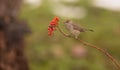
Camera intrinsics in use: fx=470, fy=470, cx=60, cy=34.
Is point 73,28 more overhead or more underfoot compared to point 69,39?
more overhead

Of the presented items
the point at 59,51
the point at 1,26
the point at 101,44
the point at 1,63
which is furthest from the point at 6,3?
the point at 101,44

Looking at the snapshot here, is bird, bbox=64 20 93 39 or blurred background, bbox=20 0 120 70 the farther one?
blurred background, bbox=20 0 120 70

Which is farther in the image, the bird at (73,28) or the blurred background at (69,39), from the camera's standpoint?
the blurred background at (69,39)

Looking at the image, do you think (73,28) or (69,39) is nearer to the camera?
(73,28)

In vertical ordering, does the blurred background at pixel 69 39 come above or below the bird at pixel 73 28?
below

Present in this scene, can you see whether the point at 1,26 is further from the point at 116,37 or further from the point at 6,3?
the point at 116,37

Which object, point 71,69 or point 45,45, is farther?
point 45,45

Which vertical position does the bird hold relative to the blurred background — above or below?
above

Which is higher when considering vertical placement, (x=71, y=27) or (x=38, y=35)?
(x=71, y=27)
